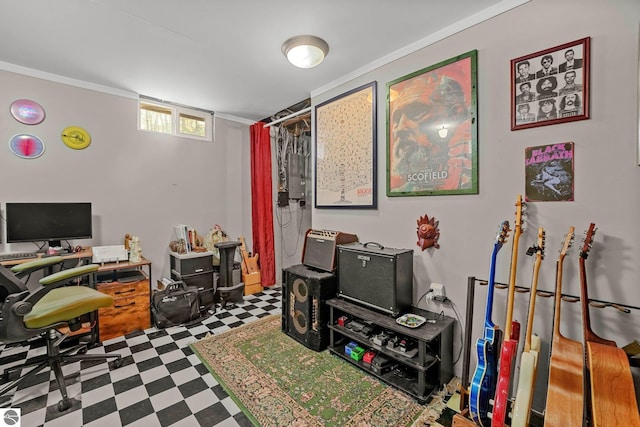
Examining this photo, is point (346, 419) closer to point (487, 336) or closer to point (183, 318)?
point (487, 336)

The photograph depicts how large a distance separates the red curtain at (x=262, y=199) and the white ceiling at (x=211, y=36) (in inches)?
42.7

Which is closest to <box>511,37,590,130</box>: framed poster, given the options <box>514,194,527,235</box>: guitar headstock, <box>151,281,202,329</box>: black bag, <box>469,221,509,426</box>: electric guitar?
<box>514,194,527,235</box>: guitar headstock

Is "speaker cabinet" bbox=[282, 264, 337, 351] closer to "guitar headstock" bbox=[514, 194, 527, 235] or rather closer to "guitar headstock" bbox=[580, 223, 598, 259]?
"guitar headstock" bbox=[514, 194, 527, 235]

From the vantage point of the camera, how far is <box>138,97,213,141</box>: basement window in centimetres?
323

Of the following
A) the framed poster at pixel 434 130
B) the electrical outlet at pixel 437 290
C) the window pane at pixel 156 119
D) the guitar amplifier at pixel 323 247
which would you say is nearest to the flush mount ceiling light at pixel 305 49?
the framed poster at pixel 434 130

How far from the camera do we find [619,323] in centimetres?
132

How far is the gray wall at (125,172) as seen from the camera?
8.36 feet

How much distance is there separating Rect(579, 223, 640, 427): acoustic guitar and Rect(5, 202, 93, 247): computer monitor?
12.0ft

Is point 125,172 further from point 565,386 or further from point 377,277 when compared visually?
point 565,386

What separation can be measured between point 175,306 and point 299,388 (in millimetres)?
1604

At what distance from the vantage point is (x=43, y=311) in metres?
1.69

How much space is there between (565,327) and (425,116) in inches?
61.1

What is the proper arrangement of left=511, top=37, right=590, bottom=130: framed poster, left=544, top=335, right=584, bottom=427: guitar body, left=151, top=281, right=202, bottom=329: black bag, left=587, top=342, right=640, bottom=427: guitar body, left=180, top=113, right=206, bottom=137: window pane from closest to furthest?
1. left=587, top=342, right=640, bottom=427: guitar body
2. left=544, top=335, right=584, bottom=427: guitar body
3. left=511, top=37, right=590, bottom=130: framed poster
4. left=151, top=281, right=202, bottom=329: black bag
5. left=180, top=113, right=206, bottom=137: window pane

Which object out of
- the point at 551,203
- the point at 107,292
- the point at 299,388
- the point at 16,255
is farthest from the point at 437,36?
the point at 16,255
